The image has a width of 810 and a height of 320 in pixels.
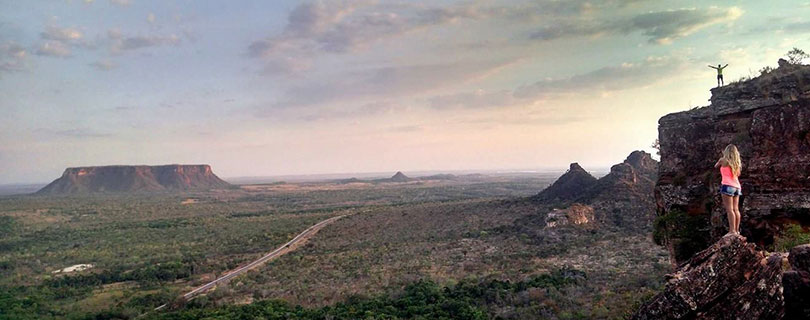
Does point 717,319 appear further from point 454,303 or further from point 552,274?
point 552,274

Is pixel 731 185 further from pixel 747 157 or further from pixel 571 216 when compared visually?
pixel 571 216

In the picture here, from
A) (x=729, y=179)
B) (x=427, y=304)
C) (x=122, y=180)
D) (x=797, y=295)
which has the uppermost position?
(x=122, y=180)

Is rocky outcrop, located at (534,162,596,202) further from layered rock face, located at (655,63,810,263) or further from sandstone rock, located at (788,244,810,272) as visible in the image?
sandstone rock, located at (788,244,810,272)

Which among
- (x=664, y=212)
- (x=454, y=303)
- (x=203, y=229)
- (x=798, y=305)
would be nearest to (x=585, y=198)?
(x=454, y=303)

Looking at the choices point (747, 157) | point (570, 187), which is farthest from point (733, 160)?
point (570, 187)

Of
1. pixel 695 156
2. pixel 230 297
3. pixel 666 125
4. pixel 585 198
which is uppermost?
pixel 666 125

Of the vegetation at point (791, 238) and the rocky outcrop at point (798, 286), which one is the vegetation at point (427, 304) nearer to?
the vegetation at point (791, 238)
